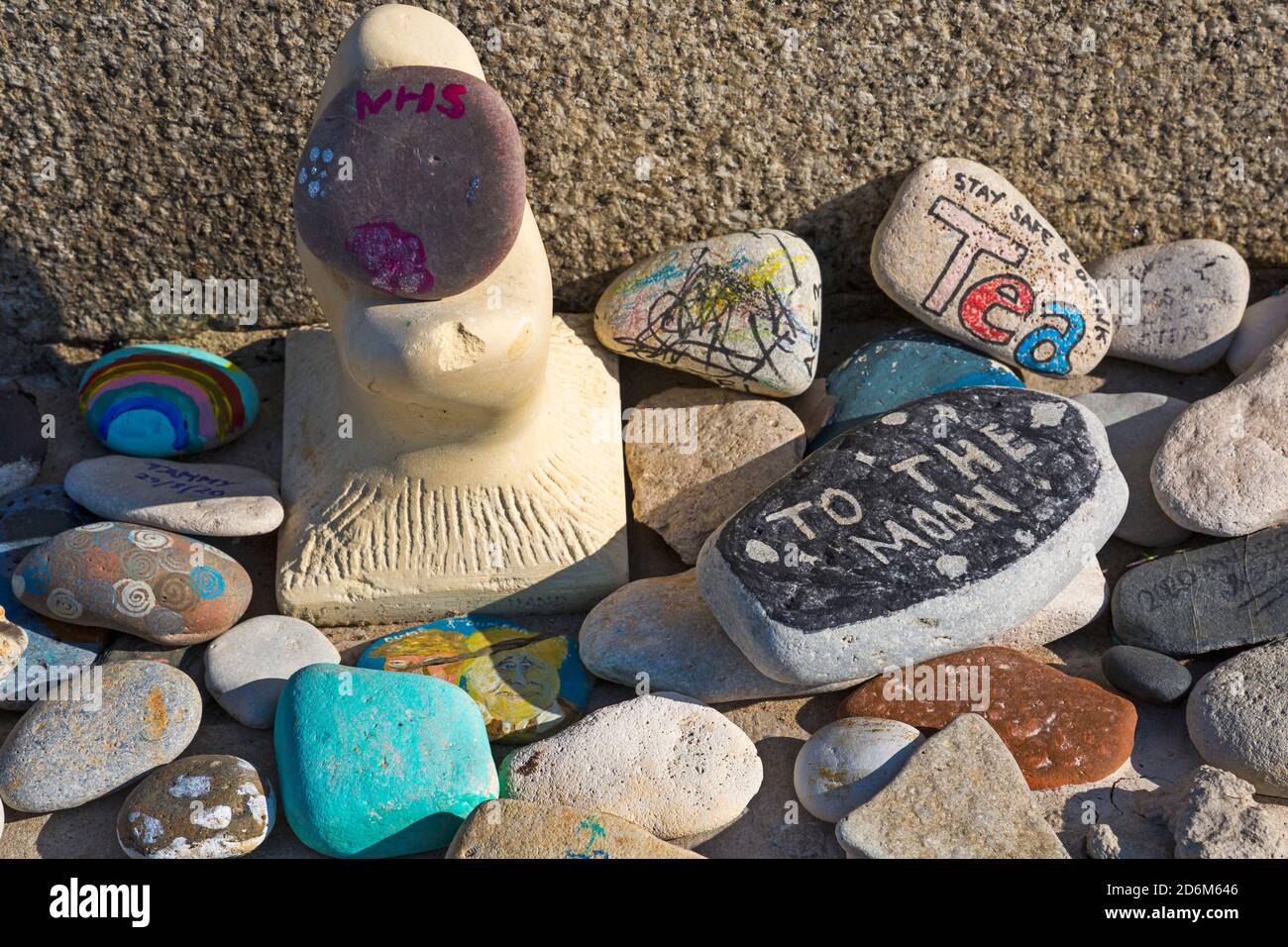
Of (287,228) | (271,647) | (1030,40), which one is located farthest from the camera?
(287,228)

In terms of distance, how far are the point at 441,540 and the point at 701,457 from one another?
564 millimetres

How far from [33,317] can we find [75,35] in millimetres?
691

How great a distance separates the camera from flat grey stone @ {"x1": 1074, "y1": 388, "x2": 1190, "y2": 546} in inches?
107

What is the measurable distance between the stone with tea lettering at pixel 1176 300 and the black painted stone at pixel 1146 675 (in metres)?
0.81

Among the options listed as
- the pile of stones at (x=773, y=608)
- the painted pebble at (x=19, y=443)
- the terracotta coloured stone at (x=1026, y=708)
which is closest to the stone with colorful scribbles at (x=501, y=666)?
the pile of stones at (x=773, y=608)

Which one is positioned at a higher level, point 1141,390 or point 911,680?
point 1141,390

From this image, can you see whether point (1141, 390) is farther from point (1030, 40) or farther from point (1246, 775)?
point (1246, 775)

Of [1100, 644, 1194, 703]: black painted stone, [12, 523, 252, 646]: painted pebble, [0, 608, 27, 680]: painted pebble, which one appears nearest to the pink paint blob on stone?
[12, 523, 252, 646]: painted pebble

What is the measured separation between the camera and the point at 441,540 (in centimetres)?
265

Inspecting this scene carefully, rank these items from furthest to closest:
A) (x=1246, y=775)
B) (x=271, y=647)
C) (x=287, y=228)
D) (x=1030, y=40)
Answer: (x=287, y=228), (x=1030, y=40), (x=271, y=647), (x=1246, y=775)

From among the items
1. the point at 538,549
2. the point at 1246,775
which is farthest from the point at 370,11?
the point at 1246,775

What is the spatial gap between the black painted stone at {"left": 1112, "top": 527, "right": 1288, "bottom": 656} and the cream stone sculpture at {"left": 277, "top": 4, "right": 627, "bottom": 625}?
3.19 feet

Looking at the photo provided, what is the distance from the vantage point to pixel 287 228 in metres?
2.92

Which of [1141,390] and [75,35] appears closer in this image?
[75,35]
